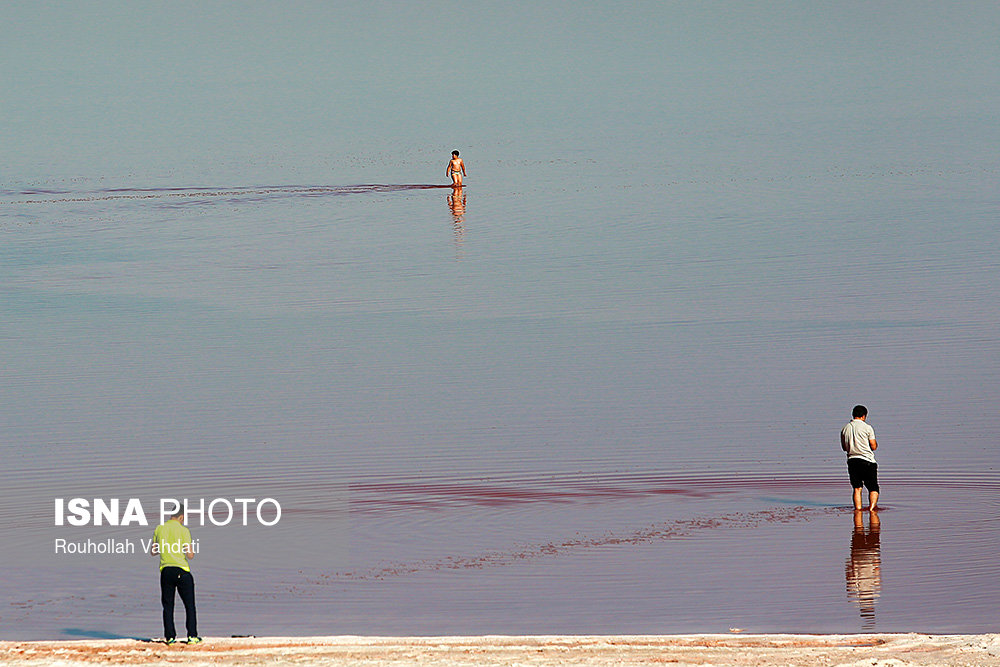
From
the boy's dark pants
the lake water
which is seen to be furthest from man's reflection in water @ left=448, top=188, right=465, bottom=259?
the boy's dark pants

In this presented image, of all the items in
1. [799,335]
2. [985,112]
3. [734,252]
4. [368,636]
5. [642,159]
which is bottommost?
[368,636]

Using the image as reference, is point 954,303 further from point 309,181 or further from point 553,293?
point 309,181

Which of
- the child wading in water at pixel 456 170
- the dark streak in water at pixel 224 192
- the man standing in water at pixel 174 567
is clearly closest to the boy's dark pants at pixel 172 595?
the man standing in water at pixel 174 567

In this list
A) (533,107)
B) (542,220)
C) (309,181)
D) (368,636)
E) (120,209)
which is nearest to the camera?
(368,636)

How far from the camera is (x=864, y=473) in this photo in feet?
57.4

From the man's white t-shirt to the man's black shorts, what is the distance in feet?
0.17

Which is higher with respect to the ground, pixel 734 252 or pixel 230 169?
pixel 230 169

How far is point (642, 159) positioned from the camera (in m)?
59.8

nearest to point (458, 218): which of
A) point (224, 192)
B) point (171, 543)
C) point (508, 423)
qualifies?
point (224, 192)

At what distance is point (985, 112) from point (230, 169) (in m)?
36.6

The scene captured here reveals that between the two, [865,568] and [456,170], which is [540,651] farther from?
[456,170]

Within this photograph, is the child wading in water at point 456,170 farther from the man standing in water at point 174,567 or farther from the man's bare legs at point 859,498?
the man standing in water at point 174,567

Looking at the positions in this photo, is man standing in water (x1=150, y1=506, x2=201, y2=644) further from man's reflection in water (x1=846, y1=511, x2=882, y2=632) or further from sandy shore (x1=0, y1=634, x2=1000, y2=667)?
man's reflection in water (x1=846, y1=511, x2=882, y2=632)

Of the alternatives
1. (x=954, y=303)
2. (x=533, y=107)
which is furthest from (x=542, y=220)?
(x=533, y=107)
